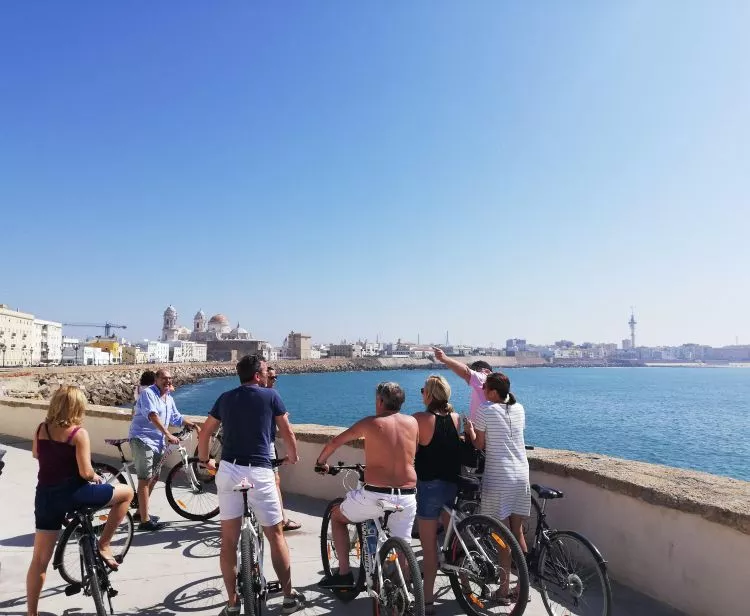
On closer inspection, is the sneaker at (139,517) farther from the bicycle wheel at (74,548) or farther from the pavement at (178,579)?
the bicycle wheel at (74,548)

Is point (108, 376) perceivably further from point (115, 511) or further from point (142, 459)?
point (115, 511)

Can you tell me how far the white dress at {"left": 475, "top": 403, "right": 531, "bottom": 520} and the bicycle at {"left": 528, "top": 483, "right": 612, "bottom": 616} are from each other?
18cm

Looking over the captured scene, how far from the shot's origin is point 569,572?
11.1 ft

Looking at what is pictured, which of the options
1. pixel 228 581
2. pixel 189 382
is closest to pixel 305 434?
pixel 228 581

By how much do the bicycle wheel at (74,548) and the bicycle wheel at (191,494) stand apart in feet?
2.58

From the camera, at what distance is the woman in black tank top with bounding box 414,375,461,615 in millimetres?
3746

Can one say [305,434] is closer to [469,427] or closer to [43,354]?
[469,427]

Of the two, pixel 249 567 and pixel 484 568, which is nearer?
pixel 249 567

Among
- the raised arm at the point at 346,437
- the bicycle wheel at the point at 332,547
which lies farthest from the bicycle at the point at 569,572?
the raised arm at the point at 346,437

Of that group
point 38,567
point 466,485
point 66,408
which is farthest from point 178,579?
point 466,485

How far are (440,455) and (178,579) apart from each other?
230 centimetres

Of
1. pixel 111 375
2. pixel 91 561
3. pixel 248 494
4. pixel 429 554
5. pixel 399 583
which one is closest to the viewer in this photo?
pixel 399 583

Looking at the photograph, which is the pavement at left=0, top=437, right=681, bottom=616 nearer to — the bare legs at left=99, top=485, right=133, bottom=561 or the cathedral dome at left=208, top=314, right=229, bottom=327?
the bare legs at left=99, top=485, right=133, bottom=561

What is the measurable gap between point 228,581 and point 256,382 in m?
1.29
